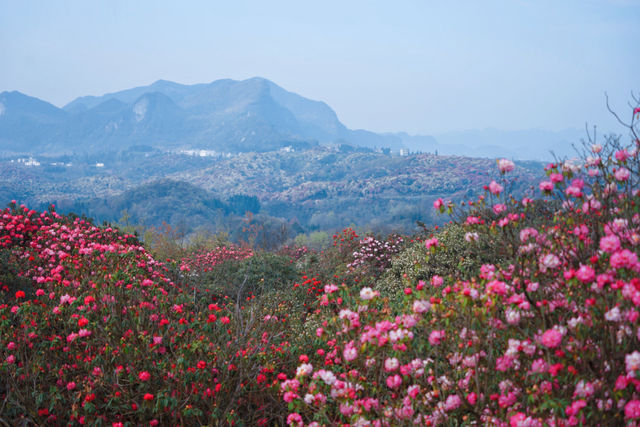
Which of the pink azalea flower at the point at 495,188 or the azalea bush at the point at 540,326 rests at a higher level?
the pink azalea flower at the point at 495,188

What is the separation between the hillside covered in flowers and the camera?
2346mm

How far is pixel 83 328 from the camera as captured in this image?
3879 millimetres

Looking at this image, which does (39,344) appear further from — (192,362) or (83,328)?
(192,362)

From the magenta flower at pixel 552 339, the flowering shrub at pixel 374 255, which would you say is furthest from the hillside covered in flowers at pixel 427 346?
the flowering shrub at pixel 374 255

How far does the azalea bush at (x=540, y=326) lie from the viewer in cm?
226

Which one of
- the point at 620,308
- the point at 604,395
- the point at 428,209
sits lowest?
the point at 428,209

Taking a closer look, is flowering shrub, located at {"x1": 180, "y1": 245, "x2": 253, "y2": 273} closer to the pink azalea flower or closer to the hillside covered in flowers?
the hillside covered in flowers

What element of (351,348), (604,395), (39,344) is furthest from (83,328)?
(604,395)

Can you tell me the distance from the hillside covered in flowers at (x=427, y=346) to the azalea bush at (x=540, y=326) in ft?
0.04

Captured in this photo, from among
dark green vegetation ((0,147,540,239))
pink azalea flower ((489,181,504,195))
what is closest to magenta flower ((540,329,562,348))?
pink azalea flower ((489,181,504,195))

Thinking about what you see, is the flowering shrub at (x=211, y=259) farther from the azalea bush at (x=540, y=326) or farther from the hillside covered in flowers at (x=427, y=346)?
the azalea bush at (x=540, y=326)

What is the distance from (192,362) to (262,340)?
3.08ft

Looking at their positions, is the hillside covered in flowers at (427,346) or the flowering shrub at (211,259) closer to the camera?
the hillside covered in flowers at (427,346)

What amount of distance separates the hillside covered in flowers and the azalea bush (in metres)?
0.01
